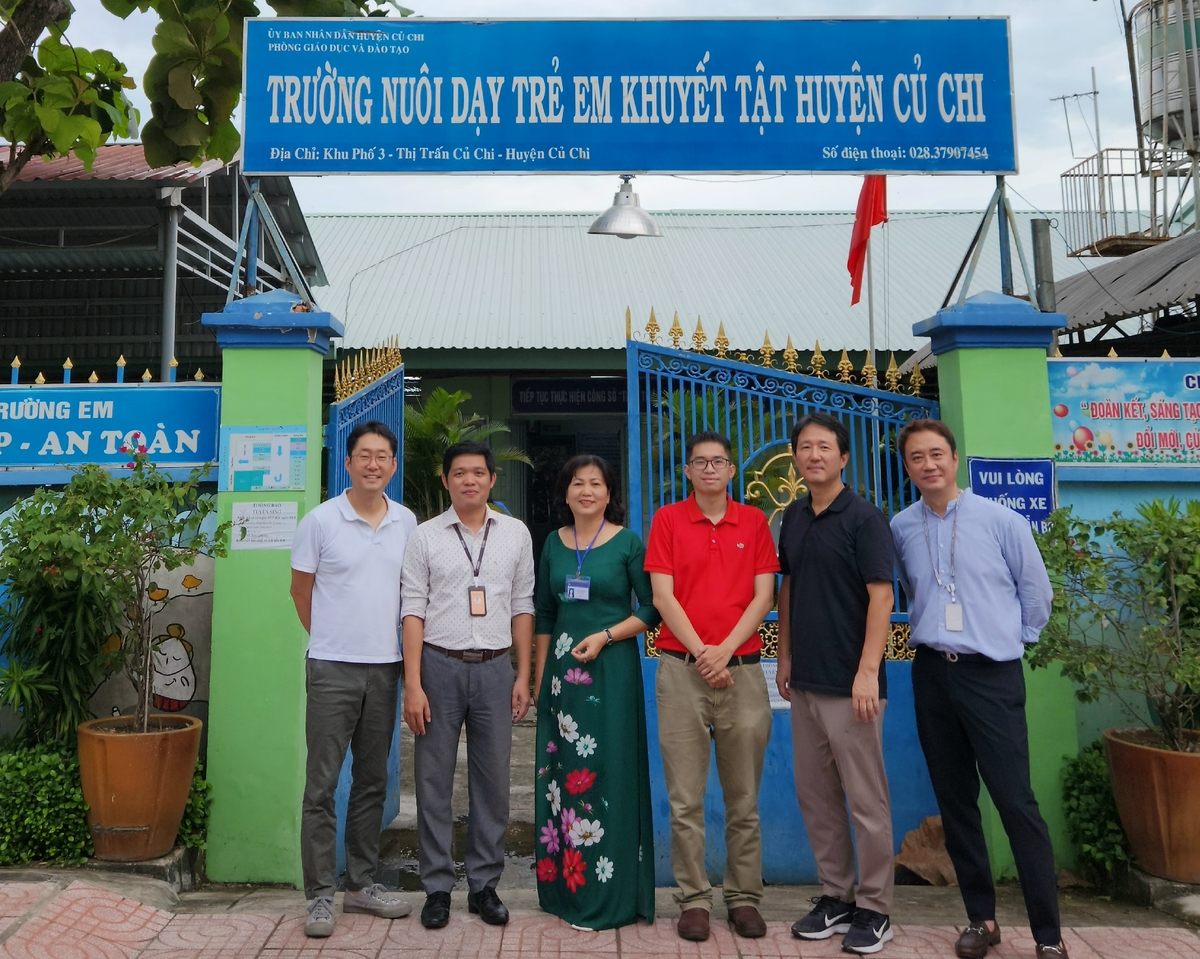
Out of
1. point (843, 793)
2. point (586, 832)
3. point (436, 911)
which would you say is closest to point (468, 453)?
point (586, 832)

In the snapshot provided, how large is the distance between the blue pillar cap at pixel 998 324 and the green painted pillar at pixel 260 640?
272 cm

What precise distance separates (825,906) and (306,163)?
12.2 feet

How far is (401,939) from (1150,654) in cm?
291

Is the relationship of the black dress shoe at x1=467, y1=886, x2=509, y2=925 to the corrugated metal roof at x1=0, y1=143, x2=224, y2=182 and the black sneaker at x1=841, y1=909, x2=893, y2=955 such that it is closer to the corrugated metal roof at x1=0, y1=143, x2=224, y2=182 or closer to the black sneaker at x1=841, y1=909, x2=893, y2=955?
the black sneaker at x1=841, y1=909, x2=893, y2=955

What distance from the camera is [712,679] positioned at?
10.6ft

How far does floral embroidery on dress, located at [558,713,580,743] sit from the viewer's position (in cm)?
337

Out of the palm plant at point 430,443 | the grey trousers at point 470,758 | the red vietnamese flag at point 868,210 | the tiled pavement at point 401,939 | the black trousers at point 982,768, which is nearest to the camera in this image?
the black trousers at point 982,768

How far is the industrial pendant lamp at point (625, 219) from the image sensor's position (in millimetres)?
4669

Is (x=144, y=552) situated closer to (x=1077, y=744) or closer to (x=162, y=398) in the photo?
(x=162, y=398)

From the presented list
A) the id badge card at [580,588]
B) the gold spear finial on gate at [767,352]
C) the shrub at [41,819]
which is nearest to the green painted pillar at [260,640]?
the shrub at [41,819]

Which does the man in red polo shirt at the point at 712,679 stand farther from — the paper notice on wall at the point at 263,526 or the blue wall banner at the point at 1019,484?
the paper notice on wall at the point at 263,526

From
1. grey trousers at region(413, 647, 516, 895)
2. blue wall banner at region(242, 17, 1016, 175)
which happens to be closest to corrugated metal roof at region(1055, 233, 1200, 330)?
blue wall banner at region(242, 17, 1016, 175)

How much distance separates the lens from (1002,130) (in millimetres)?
4352

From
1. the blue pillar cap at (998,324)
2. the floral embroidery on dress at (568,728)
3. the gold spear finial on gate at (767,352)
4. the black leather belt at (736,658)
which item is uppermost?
the blue pillar cap at (998,324)
